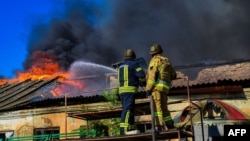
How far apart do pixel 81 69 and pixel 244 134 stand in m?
14.4

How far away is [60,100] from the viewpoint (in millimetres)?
15203

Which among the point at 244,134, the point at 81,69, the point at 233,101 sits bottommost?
the point at 244,134

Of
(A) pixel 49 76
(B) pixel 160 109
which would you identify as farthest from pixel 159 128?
(A) pixel 49 76

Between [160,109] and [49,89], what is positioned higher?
[49,89]

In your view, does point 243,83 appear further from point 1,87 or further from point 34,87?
point 1,87

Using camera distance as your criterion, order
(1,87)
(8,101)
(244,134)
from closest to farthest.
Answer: (244,134), (8,101), (1,87)

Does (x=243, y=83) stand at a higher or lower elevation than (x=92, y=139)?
higher

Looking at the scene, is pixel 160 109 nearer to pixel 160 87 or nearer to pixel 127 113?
pixel 160 87

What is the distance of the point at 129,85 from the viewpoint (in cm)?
997

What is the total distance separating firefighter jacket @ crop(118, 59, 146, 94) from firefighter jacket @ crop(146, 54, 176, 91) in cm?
49

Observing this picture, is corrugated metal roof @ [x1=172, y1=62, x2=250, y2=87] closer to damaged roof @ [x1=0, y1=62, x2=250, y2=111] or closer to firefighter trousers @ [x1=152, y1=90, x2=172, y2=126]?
damaged roof @ [x1=0, y1=62, x2=250, y2=111]

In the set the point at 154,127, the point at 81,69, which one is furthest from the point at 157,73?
the point at 81,69

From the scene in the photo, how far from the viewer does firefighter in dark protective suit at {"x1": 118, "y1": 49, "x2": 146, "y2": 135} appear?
9.79 meters

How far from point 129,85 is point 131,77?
0.19 m
